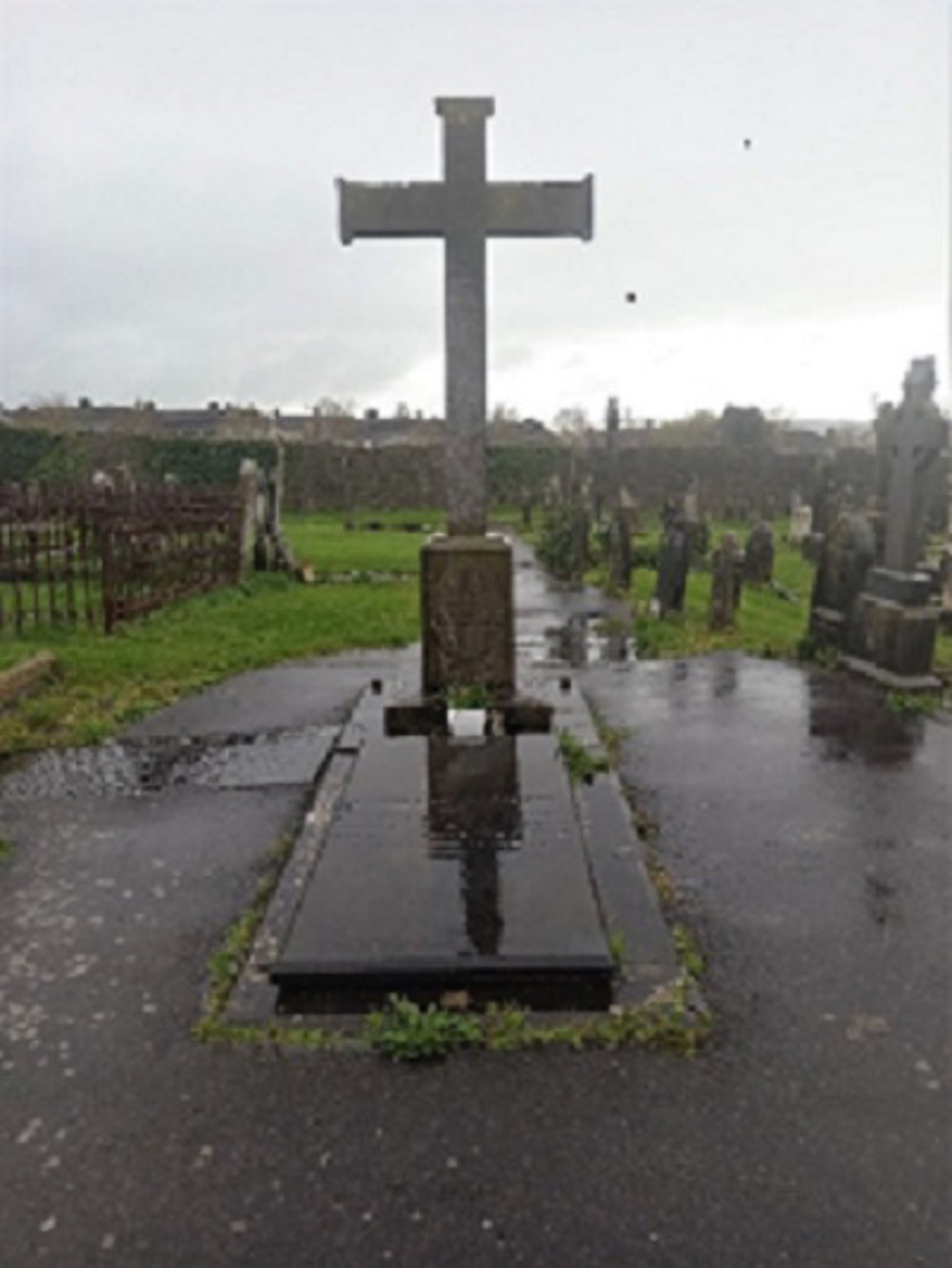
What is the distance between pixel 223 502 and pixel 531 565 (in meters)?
6.71

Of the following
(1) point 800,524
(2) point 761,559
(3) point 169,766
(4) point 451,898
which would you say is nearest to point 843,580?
(3) point 169,766

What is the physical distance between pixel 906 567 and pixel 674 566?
3922 mm

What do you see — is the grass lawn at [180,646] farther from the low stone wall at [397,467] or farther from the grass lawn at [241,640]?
the low stone wall at [397,467]

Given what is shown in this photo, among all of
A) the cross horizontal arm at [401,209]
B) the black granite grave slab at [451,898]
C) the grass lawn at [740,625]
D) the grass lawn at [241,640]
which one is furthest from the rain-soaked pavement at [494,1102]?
the grass lawn at [740,625]

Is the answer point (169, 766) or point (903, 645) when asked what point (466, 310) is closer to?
point (169, 766)

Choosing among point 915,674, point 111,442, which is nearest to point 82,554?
point 915,674

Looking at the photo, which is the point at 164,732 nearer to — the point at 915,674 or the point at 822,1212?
the point at 822,1212

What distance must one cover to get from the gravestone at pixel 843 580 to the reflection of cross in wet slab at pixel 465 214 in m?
4.79

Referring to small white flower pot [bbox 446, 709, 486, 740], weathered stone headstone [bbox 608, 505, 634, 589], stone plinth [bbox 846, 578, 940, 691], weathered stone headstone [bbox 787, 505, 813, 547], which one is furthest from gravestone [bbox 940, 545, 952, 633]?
weathered stone headstone [bbox 787, 505, 813, 547]

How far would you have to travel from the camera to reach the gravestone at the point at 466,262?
6801mm

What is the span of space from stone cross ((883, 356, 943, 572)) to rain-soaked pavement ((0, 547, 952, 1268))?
4503mm

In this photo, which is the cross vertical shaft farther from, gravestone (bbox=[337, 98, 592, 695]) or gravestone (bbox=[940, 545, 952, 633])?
gravestone (bbox=[940, 545, 952, 633])

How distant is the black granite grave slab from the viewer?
358cm

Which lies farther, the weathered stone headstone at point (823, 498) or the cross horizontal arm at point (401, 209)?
the weathered stone headstone at point (823, 498)
